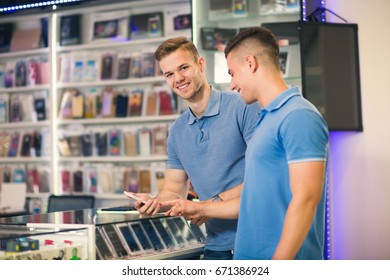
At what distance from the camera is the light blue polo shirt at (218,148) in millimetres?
2855

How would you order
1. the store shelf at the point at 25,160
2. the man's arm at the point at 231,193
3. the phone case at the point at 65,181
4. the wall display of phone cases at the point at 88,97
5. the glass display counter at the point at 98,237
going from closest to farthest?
the glass display counter at the point at 98,237, the man's arm at the point at 231,193, the wall display of phone cases at the point at 88,97, the phone case at the point at 65,181, the store shelf at the point at 25,160

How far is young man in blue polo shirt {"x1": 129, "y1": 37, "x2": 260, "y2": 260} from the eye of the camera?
9.37ft

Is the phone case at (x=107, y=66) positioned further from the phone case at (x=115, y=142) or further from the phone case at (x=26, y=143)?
the phone case at (x=26, y=143)

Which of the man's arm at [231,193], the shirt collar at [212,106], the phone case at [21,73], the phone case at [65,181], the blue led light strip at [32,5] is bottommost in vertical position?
the phone case at [65,181]

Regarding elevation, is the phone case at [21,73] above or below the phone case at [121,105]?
above

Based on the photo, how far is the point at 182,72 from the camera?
9.51 feet

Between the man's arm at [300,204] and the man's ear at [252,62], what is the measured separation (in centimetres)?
38

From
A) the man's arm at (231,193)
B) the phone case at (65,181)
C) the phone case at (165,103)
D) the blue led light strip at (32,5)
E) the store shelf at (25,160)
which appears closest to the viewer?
the man's arm at (231,193)

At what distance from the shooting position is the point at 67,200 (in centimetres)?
587

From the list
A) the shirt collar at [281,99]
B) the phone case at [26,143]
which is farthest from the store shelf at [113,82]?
the shirt collar at [281,99]

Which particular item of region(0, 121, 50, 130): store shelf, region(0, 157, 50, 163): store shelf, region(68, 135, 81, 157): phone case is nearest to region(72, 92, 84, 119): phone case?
region(68, 135, 81, 157): phone case

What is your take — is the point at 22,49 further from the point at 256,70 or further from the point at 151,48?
the point at 256,70

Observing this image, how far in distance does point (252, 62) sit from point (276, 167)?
0.36 meters
